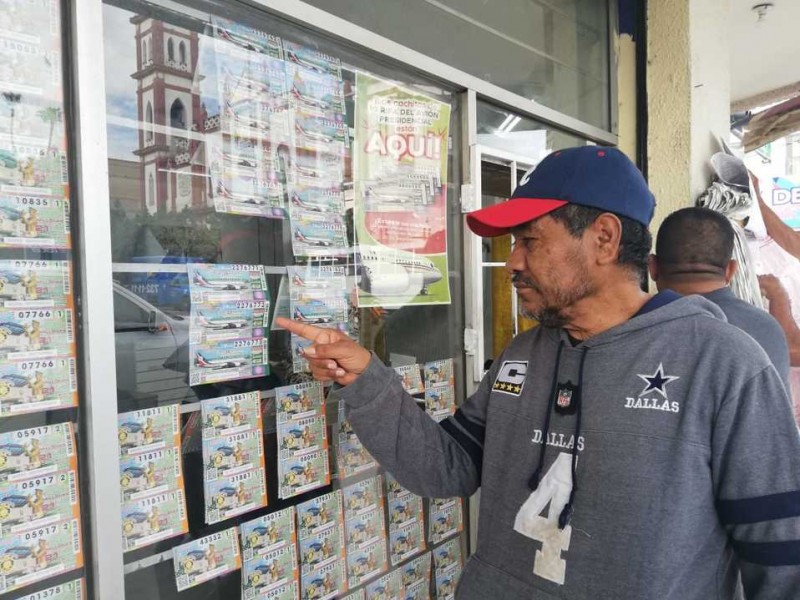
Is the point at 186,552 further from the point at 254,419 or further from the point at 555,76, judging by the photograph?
the point at 555,76

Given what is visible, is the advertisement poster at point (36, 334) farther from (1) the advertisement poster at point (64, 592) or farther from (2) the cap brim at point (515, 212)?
(2) the cap brim at point (515, 212)

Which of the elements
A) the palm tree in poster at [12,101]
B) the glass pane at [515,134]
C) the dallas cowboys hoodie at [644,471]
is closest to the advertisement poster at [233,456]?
the dallas cowboys hoodie at [644,471]

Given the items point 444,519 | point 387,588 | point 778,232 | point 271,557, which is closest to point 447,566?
point 444,519

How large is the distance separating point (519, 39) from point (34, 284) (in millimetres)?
2170

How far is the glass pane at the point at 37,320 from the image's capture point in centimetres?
109

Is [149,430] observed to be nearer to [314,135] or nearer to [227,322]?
[227,322]

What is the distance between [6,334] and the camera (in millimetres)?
1085

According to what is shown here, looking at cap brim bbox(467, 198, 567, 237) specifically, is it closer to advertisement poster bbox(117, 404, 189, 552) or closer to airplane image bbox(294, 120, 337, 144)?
airplane image bbox(294, 120, 337, 144)

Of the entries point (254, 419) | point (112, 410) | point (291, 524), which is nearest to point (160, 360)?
point (112, 410)

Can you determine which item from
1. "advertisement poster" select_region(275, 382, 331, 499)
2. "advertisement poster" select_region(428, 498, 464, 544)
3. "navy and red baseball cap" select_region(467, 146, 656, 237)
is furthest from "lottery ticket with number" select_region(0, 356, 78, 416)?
"advertisement poster" select_region(428, 498, 464, 544)

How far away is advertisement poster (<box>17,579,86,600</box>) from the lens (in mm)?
1134

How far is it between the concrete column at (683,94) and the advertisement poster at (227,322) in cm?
231

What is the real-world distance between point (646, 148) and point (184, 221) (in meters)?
2.57

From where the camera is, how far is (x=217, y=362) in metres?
1.41
